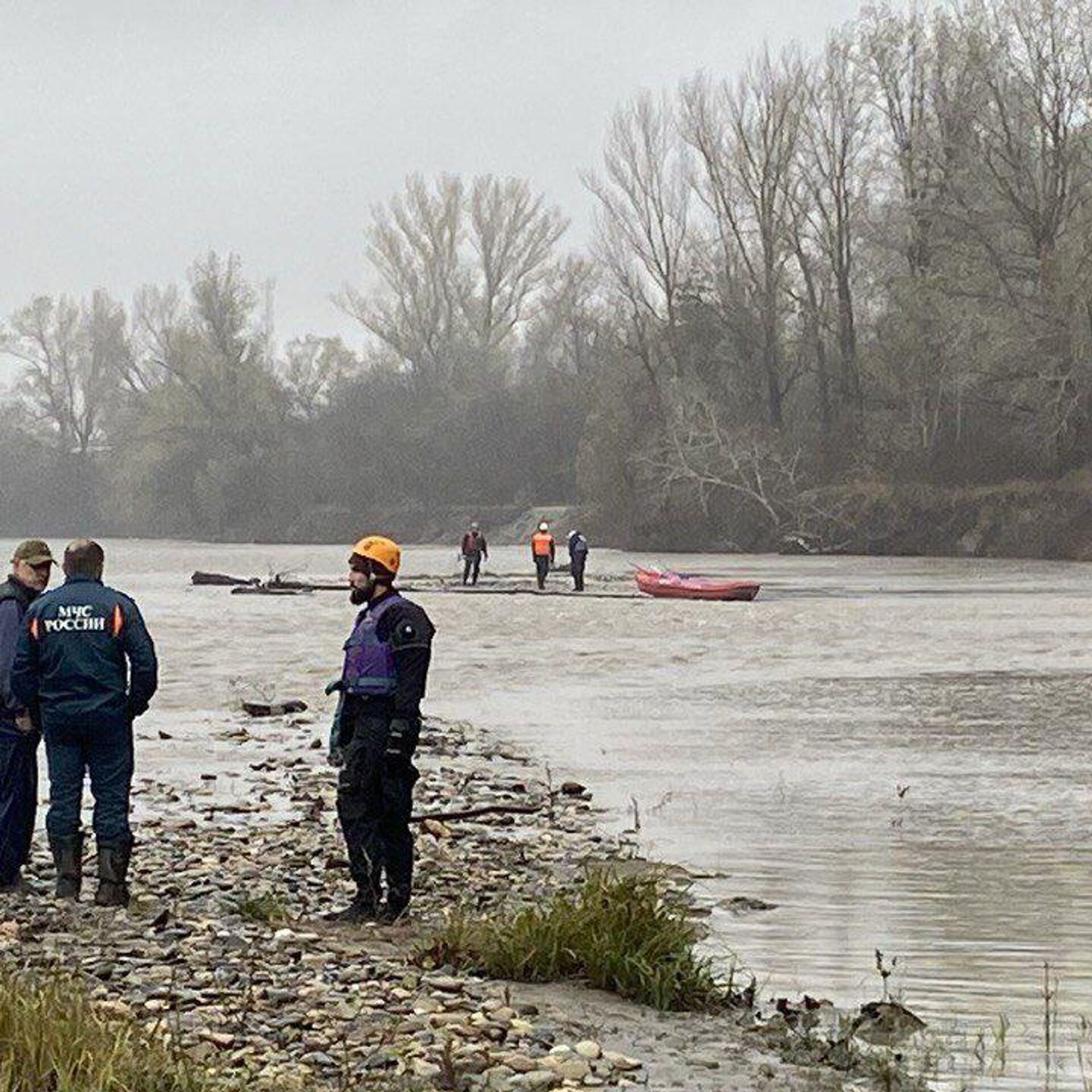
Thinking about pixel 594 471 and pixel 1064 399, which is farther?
pixel 594 471

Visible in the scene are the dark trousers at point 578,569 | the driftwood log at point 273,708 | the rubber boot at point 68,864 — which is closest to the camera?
the rubber boot at point 68,864

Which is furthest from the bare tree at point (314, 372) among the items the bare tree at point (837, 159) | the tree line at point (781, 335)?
the bare tree at point (837, 159)

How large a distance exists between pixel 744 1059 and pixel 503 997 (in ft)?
3.57

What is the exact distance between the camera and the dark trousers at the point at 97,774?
10.6 metres

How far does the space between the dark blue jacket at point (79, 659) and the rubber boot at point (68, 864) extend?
0.65 m

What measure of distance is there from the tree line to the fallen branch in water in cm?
5707

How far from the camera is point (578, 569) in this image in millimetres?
52312

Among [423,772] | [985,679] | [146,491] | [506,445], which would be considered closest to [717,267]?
[506,445]

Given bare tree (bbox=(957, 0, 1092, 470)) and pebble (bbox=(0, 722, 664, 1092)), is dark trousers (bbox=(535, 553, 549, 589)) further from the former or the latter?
pebble (bbox=(0, 722, 664, 1092))

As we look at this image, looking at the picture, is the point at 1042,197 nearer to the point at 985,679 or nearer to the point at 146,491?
the point at 985,679

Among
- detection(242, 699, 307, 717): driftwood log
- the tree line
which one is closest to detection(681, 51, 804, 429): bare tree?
Result: the tree line

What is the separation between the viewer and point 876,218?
81.5 metres

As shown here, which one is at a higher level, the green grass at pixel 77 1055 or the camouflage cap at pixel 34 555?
the camouflage cap at pixel 34 555

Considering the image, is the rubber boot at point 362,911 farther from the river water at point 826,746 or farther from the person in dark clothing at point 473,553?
the person in dark clothing at point 473,553
